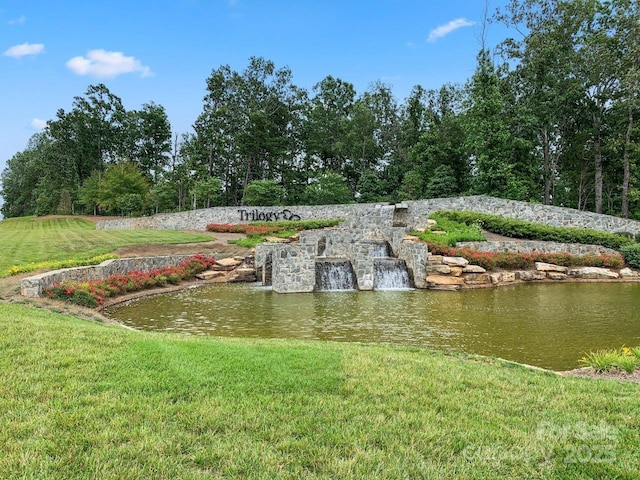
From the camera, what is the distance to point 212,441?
9.33ft

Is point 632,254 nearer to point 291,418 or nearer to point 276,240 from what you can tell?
point 276,240

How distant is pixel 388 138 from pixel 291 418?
136 ft

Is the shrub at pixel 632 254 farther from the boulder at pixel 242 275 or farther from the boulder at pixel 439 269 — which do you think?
the boulder at pixel 242 275

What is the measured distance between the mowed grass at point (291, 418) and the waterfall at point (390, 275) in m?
10.9

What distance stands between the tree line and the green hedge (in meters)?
5.78

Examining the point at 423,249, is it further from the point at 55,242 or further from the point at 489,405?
the point at 55,242

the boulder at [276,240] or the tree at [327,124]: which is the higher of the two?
the tree at [327,124]

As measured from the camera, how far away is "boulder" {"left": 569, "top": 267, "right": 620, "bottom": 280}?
17.0 m

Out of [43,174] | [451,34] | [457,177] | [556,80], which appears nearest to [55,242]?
[451,34]

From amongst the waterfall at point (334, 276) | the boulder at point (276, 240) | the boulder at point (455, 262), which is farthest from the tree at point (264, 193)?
the boulder at point (455, 262)

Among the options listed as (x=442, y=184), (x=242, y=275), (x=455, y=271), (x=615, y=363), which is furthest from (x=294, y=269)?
(x=442, y=184)

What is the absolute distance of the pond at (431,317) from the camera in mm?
7852

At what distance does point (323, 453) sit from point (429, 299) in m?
10.7

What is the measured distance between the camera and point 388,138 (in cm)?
4225
